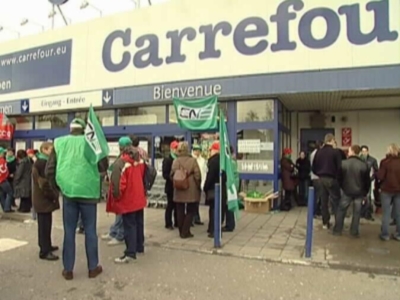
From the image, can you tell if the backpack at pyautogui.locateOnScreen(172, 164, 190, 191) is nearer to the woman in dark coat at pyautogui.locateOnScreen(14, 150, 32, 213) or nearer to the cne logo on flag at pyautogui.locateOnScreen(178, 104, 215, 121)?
the cne logo on flag at pyautogui.locateOnScreen(178, 104, 215, 121)

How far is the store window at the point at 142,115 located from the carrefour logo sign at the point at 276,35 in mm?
1355

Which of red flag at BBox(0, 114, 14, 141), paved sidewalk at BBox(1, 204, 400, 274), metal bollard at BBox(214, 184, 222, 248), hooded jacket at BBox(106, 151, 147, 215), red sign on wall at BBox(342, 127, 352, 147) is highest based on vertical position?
red flag at BBox(0, 114, 14, 141)

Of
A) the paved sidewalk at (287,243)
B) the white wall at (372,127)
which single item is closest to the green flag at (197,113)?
the paved sidewalk at (287,243)

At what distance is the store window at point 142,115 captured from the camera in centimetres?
1148

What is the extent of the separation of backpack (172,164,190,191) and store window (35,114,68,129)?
27.6ft

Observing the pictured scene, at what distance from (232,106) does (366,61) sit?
3535mm

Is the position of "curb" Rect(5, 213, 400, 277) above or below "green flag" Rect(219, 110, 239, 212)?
below

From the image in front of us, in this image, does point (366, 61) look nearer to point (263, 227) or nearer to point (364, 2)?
point (364, 2)

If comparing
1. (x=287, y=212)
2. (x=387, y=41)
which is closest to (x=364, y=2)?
(x=387, y=41)

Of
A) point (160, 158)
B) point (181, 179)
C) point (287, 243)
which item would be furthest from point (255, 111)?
point (287, 243)

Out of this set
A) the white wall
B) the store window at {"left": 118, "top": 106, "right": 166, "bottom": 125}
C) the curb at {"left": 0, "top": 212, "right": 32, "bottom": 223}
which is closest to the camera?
the curb at {"left": 0, "top": 212, "right": 32, "bottom": 223}

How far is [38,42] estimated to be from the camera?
14297 mm

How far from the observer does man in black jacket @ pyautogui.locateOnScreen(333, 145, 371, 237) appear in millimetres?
6879

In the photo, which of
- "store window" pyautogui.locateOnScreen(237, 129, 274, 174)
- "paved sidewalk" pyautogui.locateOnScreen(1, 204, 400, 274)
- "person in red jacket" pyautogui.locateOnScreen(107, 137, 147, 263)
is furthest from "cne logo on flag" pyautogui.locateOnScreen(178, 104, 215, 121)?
"person in red jacket" pyautogui.locateOnScreen(107, 137, 147, 263)
